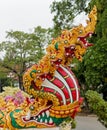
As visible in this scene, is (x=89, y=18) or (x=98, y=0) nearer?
(x=89, y=18)

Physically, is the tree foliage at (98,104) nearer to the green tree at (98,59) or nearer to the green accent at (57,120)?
the green accent at (57,120)

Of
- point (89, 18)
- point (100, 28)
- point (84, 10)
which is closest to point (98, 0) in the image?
point (100, 28)

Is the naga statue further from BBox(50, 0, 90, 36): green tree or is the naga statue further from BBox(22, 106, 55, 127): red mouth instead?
BBox(50, 0, 90, 36): green tree

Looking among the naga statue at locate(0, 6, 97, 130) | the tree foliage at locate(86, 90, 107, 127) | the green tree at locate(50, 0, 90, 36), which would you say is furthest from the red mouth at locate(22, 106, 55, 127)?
the green tree at locate(50, 0, 90, 36)

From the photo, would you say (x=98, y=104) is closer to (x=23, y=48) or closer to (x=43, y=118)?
(x=43, y=118)

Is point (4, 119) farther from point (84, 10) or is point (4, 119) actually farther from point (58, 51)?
point (84, 10)

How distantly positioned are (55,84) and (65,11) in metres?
17.2

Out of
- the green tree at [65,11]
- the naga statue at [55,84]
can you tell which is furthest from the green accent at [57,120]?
the green tree at [65,11]

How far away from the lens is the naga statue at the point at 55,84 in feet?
22.3

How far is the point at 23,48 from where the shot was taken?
108 feet

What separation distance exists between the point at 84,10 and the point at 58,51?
1687 centimetres

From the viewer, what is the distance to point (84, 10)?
2336cm

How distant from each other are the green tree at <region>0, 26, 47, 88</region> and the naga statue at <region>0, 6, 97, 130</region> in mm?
25000

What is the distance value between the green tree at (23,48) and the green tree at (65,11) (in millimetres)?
8312
